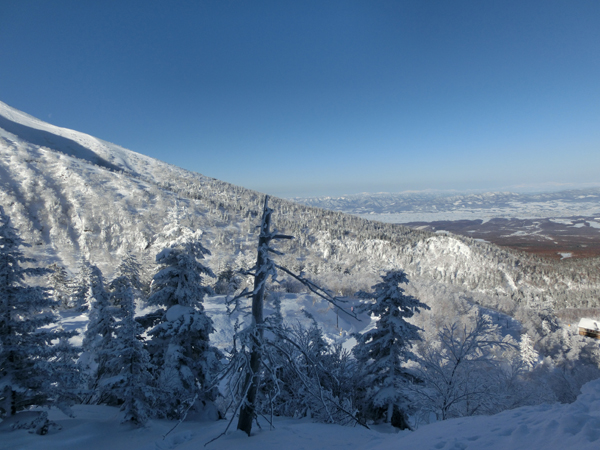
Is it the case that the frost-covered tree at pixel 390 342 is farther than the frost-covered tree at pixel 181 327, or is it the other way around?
the frost-covered tree at pixel 390 342

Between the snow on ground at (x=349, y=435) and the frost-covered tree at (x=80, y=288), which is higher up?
the snow on ground at (x=349, y=435)

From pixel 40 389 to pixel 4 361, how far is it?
1334mm

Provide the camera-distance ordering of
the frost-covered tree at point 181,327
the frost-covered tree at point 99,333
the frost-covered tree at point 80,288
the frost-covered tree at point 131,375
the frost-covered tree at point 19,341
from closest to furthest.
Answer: the frost-covered tree at point 19,341, the frost-covered tree at point 131,375, the frost-covered tree at point 181,327, the frost-covered tree at point 99,333, the frost-covered tree at point 80,288

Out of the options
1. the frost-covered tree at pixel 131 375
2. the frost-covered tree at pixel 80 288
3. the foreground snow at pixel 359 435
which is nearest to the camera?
the foreground snow at pixel 359 435

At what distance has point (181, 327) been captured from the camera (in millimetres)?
10648

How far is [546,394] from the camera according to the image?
1914cm

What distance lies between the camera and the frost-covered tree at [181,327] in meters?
10.7

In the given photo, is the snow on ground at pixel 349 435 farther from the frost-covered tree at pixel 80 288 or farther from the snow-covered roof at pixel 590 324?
the snow-covered roof at pixel 590 324

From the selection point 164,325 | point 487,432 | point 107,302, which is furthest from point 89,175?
point 487,432

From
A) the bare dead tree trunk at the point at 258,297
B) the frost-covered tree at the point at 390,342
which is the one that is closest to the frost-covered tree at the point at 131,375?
the bare dead tree trunk at the point at 258,297

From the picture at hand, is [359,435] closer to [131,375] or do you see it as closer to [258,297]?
[258,297]

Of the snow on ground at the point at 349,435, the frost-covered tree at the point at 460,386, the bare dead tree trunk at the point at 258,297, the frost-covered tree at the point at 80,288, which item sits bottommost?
the frost-covered tree at the point at 80,288

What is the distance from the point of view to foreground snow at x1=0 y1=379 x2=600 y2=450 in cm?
513

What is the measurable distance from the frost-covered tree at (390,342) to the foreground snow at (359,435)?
13.5 ft
